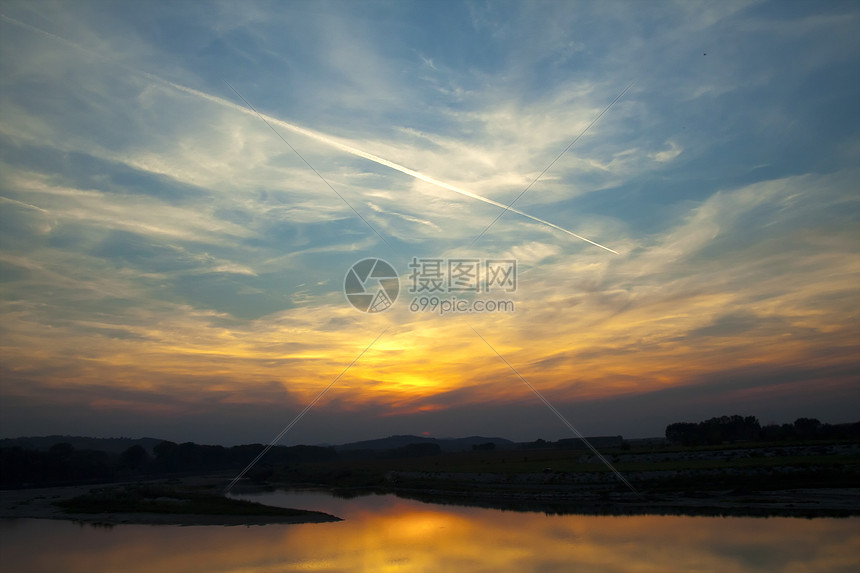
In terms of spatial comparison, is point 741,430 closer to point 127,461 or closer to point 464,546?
point 464,546

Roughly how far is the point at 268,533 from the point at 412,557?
10.7 meters

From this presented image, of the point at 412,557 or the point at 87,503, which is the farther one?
the point at 87,503

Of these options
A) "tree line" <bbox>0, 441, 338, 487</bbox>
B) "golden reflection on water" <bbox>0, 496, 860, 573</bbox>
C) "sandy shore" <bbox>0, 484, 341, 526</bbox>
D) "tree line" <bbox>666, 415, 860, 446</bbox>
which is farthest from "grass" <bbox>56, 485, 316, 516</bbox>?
"tree line" <bbox>666, 415, 860, 446</bbox>

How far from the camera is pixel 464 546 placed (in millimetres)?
23453

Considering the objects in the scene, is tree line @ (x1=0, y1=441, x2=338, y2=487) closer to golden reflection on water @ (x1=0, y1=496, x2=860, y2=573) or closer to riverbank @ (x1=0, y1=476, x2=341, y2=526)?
riverbank @ (x1=0, y1=476, x2=341, y2=526)

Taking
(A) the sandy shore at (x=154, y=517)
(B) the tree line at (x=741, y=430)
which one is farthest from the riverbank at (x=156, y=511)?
(B) the tree line at (x=741, y=430)

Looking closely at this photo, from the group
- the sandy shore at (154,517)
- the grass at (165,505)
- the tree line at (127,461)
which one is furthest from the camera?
the tree line at (127,461)

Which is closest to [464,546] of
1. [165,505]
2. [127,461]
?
[165,505]

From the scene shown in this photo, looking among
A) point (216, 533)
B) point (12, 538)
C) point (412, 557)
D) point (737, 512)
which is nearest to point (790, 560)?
point (737, 512)

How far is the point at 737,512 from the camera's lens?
28375mm

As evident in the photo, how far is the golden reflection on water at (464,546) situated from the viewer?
19.4 metres

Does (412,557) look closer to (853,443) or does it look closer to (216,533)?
(216,533)

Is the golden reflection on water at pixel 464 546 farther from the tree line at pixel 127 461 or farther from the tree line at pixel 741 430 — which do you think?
the tree line at pixel 741 430

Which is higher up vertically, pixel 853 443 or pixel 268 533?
pixel 853 443
